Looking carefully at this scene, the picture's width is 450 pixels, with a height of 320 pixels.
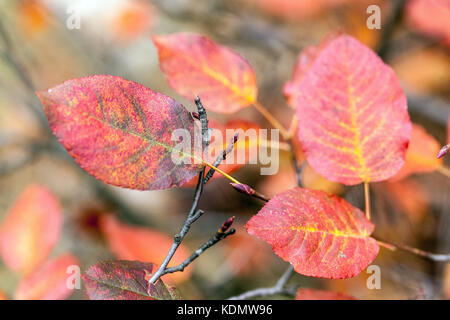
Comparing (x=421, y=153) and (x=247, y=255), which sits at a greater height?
(x=421, y=153)

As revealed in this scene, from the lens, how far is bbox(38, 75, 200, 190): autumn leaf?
277 mm

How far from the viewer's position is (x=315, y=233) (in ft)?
1.11

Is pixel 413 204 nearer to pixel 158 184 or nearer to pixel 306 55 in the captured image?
pixel 306 55

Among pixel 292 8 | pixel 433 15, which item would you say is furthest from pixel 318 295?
pixel 292 8

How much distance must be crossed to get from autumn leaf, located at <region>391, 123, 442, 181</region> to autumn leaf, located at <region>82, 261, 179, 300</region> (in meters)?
0.34

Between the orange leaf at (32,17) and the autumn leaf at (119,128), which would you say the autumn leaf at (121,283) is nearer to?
the autumn leaf at (119,128)

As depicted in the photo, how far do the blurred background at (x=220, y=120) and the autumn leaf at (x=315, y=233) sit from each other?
0.22 metres

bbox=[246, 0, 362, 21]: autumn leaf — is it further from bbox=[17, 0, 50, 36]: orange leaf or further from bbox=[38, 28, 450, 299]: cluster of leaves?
bbox=[38, 28, 450, 299]: cluster of leaves

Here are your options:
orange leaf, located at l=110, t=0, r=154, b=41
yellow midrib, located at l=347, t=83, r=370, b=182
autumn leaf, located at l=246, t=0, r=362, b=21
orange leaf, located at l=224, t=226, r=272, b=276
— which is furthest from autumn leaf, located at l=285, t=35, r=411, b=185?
orange leaf, located at l=110, t=0, r=154, b=41

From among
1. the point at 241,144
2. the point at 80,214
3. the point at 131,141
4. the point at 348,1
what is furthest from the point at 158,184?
the point at 348,1

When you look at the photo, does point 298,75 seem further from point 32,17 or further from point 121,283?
point 32,17

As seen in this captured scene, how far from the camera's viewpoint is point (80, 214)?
1.21 m

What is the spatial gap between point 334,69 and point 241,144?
0.14 metres

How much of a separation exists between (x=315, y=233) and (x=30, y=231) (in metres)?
0.44
